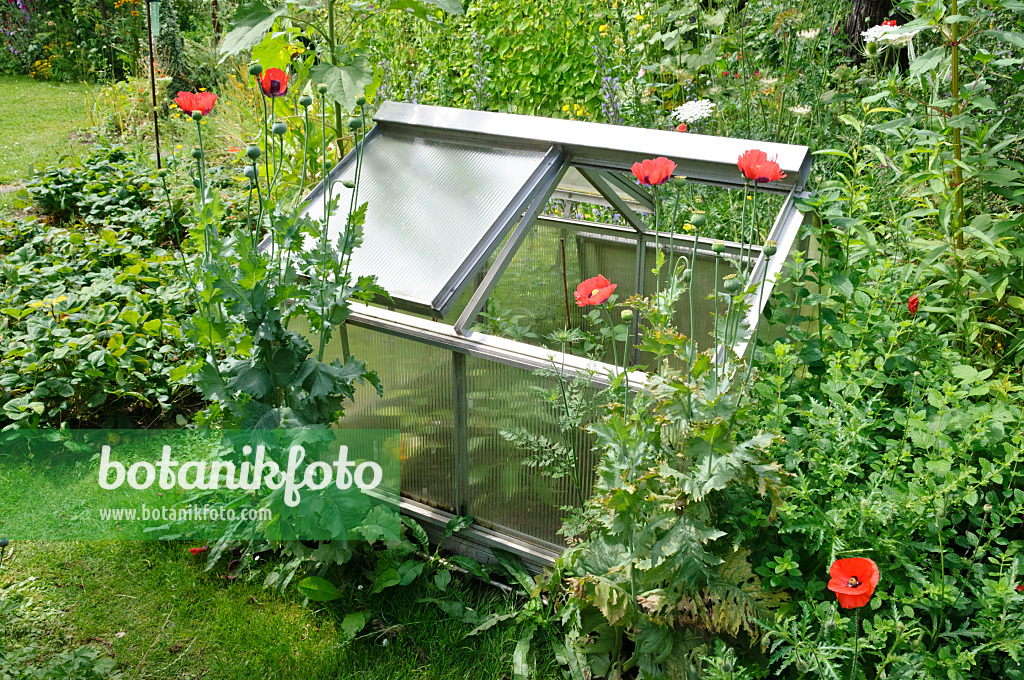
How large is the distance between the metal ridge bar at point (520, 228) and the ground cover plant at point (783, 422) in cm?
20

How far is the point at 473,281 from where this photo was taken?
2693 mm

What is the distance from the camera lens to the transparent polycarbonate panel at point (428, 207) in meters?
2.54

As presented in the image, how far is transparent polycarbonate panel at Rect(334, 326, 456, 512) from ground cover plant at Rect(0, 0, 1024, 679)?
188mm

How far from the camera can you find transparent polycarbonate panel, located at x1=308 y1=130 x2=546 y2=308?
254 cm

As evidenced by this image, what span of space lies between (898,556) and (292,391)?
66.2 inches

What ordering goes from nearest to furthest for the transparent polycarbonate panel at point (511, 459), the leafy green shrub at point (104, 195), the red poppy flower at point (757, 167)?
the red poppy flower at point (757, 167), the transparent polycarbonate panel at point (511, 459), the leafy green shrub at point (104, 195)

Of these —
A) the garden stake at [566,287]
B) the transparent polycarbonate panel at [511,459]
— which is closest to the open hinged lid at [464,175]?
the transparent polycarbonate panel at [511,459]

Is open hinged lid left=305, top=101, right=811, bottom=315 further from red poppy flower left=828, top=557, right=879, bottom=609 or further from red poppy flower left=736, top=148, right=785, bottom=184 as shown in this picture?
red poppy flower left=828, top=557, right=879, bottom=609

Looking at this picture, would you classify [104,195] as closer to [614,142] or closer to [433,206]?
[433,206]

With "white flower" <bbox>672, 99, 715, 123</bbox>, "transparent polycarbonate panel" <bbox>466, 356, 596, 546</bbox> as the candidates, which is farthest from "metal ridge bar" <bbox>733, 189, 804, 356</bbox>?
"white flower" <bbox>672, 99, 715, 123</bbox>

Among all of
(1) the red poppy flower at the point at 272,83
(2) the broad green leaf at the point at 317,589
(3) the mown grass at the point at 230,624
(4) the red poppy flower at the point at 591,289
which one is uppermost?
(1) the red poppy flower at the point at 272,83

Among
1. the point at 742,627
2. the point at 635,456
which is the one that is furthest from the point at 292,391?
the point at 742,627

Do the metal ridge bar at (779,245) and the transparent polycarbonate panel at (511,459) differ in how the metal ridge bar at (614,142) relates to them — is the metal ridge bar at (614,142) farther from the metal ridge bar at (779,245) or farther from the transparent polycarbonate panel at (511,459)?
the transparent polycarbonate panel at (511,459)

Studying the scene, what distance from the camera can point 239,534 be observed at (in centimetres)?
268
